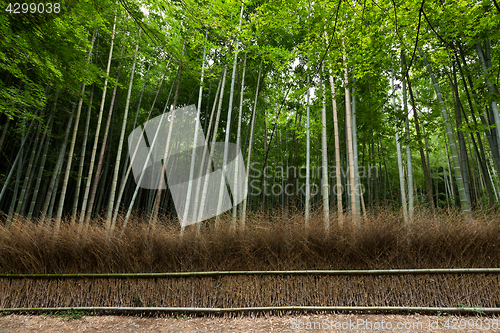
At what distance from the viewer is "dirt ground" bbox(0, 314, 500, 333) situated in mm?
2072

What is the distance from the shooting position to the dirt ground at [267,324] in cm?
207

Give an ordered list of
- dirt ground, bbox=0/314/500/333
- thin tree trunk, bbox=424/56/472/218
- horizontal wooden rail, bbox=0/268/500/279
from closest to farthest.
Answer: dirt ground, bbox=0/314/500/333 < horizontal wooden rail, bbox=0/268/500/279 < thin tree trunk, bbox=424/56/472/218

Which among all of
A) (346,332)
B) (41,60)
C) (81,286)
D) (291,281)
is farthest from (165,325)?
(41,60)

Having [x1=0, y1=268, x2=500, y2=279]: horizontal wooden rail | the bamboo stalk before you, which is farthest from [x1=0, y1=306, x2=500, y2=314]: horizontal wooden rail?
[x1=0, y1=268, x2=500, y2=279]: horizontal wooden rail

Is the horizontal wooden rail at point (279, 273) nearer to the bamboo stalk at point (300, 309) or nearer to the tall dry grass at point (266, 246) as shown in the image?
the tall dry grass at point (266, 246)

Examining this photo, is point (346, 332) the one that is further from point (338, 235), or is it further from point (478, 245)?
point (478, 245)

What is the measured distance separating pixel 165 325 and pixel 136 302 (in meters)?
0.48

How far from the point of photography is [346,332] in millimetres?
2043

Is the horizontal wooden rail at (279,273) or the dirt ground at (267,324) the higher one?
the horizontal wooden rail at (279,273)

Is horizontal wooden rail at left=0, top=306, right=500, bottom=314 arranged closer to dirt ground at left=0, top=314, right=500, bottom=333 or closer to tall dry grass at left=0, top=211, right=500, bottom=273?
dirt ground at left=0, top=314, right=500, bottom=333

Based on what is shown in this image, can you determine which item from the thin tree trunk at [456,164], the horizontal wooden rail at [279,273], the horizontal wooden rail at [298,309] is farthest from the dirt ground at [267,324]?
the thin tree trunk at [456,164]

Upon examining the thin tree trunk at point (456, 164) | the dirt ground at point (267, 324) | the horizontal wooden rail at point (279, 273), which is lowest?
the dirt ground at point (267, 324)

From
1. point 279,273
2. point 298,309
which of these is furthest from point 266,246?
point 298,309

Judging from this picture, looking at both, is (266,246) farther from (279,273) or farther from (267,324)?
(267,324)
